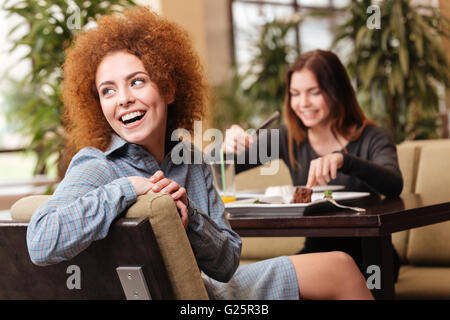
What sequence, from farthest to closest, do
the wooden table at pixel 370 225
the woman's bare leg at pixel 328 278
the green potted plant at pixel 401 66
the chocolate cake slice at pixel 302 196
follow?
the green potted plant at pixel 401 66
the chocolate cake slice at pixel 302 196
the wooden table at pixel 370 225
the woman's bare leg at pixel 328 278

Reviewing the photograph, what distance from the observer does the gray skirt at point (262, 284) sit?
1328 millimetres

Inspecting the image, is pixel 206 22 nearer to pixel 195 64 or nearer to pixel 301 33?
pixel 301 33

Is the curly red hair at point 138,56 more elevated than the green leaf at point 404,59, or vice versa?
the curly red hair at point 138,56

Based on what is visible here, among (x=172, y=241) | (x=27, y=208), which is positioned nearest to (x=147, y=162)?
(x=27, y=208)

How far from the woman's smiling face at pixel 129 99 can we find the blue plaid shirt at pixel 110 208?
0.04 metres

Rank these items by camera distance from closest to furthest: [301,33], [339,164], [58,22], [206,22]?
1. [339,164]
2. [58,22]
3. [206,22]
4. [301,33]

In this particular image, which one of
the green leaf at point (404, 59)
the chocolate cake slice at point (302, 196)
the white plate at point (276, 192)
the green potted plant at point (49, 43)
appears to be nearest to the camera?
the chocolate cake slice at point (302, 196)

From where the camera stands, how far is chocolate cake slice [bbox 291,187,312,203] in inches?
71.7

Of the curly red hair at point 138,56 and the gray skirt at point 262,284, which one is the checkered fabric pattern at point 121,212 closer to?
the gray skirt at point 262,284

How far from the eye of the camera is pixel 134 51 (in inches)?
54.4

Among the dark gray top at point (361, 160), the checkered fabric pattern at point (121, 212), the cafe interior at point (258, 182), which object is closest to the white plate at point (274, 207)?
the cafe interior at point (258, 182)

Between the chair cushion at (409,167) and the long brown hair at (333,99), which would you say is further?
the chair cushion at (409,167)

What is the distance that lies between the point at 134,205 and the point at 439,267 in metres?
1.80
